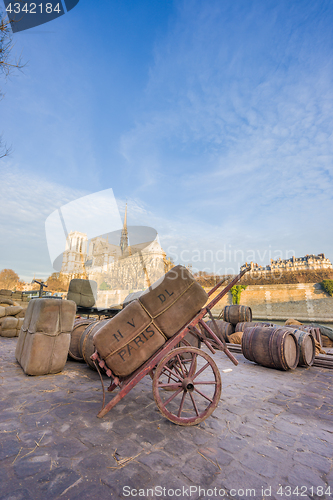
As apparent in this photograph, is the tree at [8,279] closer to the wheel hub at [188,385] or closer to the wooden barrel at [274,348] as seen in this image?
the wooden barrel at [274,348]

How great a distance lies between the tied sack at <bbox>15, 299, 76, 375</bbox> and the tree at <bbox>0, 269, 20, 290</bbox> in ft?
190

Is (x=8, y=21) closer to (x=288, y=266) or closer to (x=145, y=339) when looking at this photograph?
(x=145, y=339)

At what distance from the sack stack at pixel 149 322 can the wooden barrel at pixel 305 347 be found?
15.3ft

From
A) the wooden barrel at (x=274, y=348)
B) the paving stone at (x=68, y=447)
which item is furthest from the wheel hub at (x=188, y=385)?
the wooden barrel at (x=274, y=348)

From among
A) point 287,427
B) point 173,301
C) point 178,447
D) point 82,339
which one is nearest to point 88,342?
point 82,339

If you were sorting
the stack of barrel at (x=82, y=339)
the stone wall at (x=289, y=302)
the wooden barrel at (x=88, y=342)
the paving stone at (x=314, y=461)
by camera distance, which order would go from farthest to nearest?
the stone wall at (x=289, y=302)
the stack of barrel at (x=82, y=339)
the wooden barrel at (x=88, y=342)
the paving stone at (x=314, y=461)

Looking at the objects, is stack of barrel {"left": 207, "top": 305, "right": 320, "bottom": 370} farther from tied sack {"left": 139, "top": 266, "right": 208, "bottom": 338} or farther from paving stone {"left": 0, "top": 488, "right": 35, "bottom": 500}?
paving stone {"left": 0, "top": 488, "right": 35, "bottom": 500}

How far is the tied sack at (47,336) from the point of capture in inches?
192

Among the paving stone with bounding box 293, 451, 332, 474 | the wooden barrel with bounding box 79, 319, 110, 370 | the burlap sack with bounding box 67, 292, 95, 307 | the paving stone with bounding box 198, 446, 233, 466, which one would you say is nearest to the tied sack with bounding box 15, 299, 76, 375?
the wooden barrel with bounding box 79, 319, 110, 370

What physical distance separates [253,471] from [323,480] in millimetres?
611

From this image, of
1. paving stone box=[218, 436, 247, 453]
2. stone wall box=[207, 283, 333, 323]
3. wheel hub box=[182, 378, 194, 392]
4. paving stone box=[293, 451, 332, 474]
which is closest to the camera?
paving stone box=[293, 451, 332, 474]

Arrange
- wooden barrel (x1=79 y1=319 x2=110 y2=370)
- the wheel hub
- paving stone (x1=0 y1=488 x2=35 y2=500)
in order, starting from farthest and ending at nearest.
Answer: wooden barrel (x1=79 y1=319 x2=110 y2=370), the wheel hub, paving stone (x1=0 y1=488 x2=35 y2=500)

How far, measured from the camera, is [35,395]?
12.4 feet

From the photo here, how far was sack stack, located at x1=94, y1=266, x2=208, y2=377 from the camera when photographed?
305cm
